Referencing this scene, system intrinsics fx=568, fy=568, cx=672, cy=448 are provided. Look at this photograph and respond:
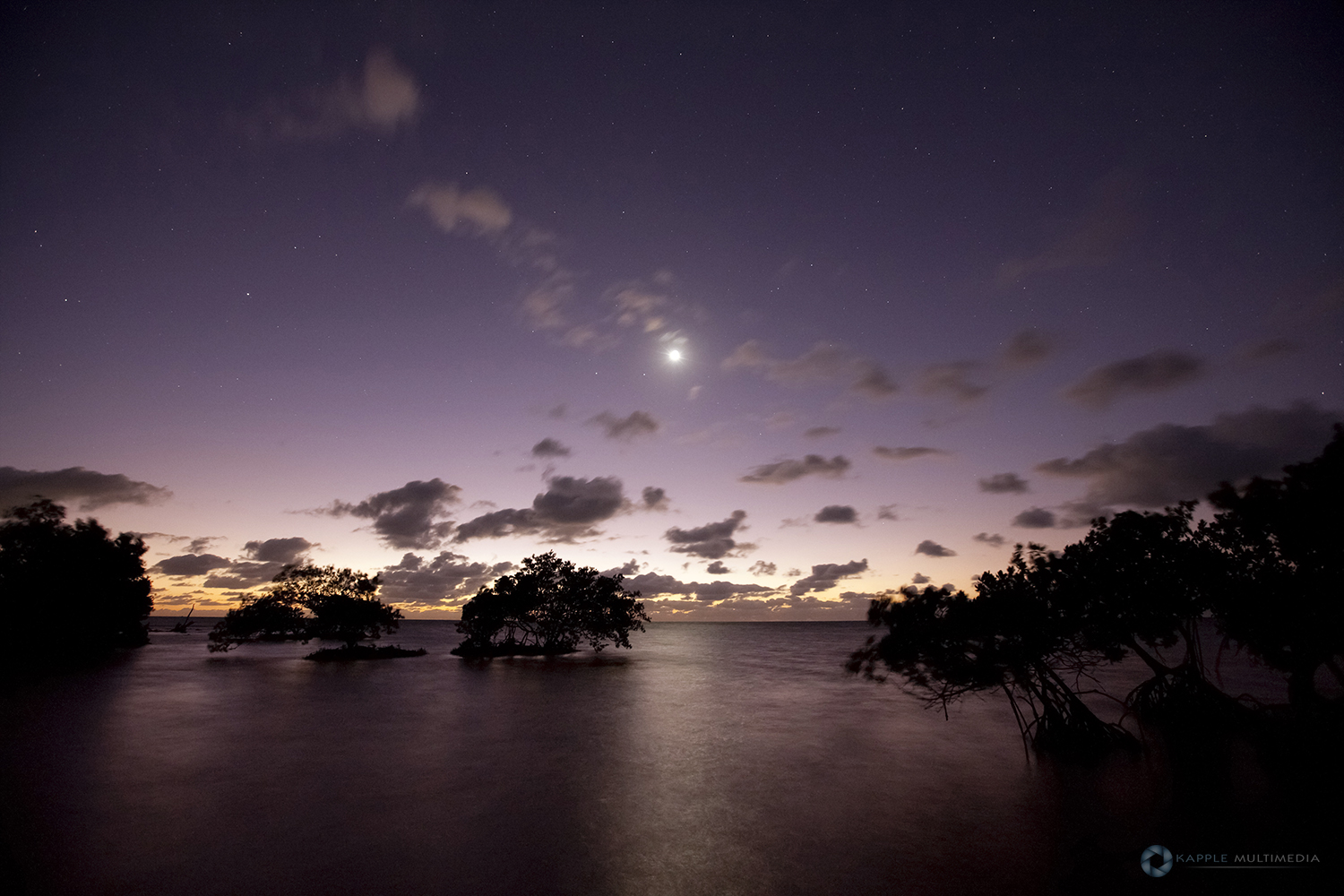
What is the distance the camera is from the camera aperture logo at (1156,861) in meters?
12.3

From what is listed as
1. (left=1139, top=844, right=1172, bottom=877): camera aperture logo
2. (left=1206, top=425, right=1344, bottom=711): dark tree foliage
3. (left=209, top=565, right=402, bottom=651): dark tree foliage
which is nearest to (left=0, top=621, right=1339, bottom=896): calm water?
(left=1139, top=844, right=1172, bottom=877): camera aperture logo

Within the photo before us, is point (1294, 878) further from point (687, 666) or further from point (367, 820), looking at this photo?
point (687, 666)

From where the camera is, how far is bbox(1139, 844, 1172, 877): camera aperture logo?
40.2 ft

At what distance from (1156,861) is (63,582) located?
7975 centimetres

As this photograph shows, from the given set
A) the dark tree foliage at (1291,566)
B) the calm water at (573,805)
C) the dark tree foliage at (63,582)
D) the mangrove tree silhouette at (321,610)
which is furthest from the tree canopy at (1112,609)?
the dark tree foliage at (63,582)

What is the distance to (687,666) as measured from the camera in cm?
6700

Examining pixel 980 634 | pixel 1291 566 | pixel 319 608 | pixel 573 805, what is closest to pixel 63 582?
pixel 319 608

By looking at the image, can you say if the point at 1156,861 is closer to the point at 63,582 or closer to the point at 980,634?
the point at 980,634

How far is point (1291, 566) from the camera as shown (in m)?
16.7

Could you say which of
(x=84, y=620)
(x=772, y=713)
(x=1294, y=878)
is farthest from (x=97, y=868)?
(x=84, y=620)

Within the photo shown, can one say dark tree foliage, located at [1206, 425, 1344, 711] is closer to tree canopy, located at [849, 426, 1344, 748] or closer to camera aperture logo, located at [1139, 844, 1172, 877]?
tree canopy, located at [849, 426, 1344, 748]

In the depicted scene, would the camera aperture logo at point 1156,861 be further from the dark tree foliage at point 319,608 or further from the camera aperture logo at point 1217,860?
the dark tree foliage at point 319,608

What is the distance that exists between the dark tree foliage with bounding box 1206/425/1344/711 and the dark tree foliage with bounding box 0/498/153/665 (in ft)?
268

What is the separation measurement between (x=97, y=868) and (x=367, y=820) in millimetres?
5101
